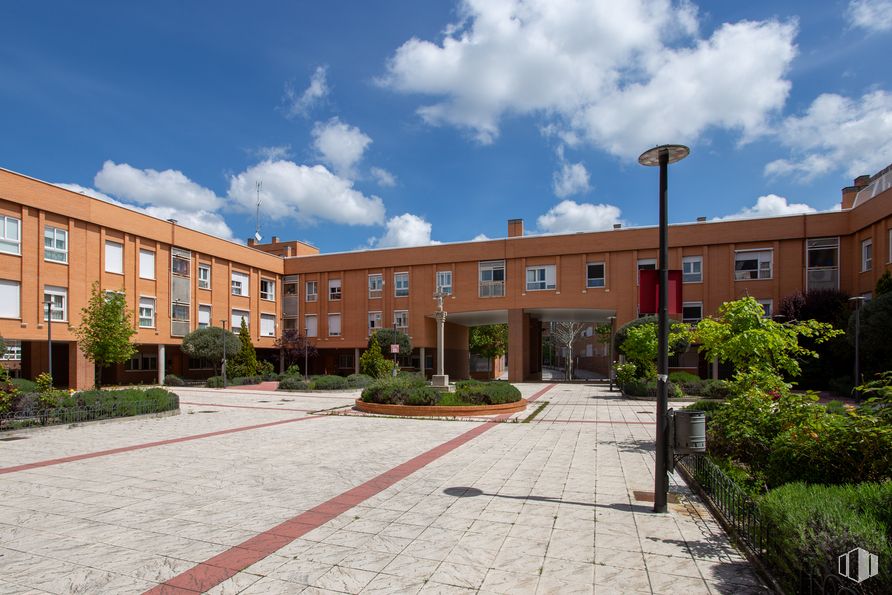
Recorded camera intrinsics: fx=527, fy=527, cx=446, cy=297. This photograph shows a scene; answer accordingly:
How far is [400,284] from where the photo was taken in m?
41.1

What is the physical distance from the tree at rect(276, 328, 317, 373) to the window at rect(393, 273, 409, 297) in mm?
7871

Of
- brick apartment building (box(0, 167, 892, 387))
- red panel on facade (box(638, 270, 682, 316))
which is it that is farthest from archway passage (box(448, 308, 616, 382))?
red panel on facade (box(638, 270, 682, 316))

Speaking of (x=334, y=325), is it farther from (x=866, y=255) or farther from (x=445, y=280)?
(x=866, y=255)

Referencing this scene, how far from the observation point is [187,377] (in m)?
38.1

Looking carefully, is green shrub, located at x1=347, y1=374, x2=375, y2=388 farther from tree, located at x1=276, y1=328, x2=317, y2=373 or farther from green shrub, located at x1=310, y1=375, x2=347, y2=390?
tree, located at x1=276, y1=328, x2=317, y2=373

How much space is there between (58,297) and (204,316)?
10019mm

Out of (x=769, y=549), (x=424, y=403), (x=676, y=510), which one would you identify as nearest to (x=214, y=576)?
(x=769, y=549)

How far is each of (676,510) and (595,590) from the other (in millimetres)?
2678

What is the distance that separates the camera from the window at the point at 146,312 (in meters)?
32.6

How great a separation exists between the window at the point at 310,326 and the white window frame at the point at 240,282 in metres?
5.24

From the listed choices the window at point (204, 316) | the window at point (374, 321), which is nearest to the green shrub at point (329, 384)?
the window at point (374, 321)

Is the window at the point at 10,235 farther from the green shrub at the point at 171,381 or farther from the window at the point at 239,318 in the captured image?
the window at the point at 239,318

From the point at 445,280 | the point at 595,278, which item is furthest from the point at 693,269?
the point at 445,280

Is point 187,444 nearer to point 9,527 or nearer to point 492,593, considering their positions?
point 9,527
